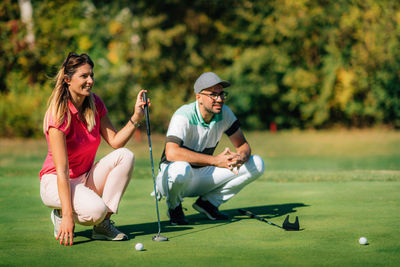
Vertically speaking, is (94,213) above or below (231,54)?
below

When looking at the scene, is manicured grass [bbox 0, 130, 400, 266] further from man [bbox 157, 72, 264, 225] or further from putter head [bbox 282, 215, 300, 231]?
man [bbox 157, 72, 264, 225]

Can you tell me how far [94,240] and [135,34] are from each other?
2088cm

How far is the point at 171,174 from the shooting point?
18.3 ft

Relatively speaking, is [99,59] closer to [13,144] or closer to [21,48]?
[21,48]

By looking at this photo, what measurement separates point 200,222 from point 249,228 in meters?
0.65

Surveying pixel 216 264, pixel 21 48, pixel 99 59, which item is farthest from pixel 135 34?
pixel 216 264

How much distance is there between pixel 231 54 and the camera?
25.8m

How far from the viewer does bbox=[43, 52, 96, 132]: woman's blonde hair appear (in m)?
4.78

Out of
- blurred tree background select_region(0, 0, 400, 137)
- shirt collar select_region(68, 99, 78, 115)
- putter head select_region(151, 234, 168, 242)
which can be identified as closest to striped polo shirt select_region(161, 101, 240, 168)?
shirt collar select_region(68, 99, 78, 115)

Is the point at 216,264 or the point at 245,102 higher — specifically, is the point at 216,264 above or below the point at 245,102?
below

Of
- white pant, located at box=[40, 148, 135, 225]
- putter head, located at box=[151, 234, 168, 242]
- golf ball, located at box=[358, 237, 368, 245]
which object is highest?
white pant, located at box=[40, 148, 135, 225]

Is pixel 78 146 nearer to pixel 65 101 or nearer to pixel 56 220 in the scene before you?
pixel 65 101

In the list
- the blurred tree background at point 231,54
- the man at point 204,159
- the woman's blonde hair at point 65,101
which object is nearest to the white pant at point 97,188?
the woman's blonde hair at point 65,101

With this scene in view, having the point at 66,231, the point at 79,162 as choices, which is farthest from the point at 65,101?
Result: the point at 66,231
